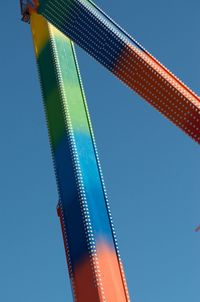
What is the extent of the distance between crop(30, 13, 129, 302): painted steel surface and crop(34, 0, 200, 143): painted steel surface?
90cm

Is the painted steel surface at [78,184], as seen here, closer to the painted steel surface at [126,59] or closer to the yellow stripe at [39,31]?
the yellow stripe at [39,31]

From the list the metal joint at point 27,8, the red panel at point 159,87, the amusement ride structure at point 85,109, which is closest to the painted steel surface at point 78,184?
the amusement ride structure at point 85,109

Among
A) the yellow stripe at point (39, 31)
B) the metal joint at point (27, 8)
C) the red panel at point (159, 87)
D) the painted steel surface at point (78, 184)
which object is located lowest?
the painted steel surface at point (78, 184)

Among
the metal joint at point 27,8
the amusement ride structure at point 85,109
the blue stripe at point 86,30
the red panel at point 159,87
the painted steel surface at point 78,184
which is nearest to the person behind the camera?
the painted steel surface at point 78,184

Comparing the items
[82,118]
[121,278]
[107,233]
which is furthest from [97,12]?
[121,278]

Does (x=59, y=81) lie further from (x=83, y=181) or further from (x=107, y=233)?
(x=107, y=233)

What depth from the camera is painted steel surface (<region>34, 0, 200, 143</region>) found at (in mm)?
13047

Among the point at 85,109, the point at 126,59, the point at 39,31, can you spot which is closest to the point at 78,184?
the point at 85,109

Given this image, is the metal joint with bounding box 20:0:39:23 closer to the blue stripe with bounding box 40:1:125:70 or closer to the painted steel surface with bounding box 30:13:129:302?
the painted steel surface with bounding box 30:13:129:302

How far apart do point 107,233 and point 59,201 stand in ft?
4.75

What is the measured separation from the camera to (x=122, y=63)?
14.0 metres

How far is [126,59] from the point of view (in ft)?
45.6

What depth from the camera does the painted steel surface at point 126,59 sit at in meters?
13.0

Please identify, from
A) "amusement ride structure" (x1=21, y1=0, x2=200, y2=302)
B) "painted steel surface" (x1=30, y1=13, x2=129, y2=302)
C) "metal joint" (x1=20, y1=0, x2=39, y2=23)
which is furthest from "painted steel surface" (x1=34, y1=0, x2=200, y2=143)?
"metal joint" (x1=20, y1=0, x2=39, y2=23)
